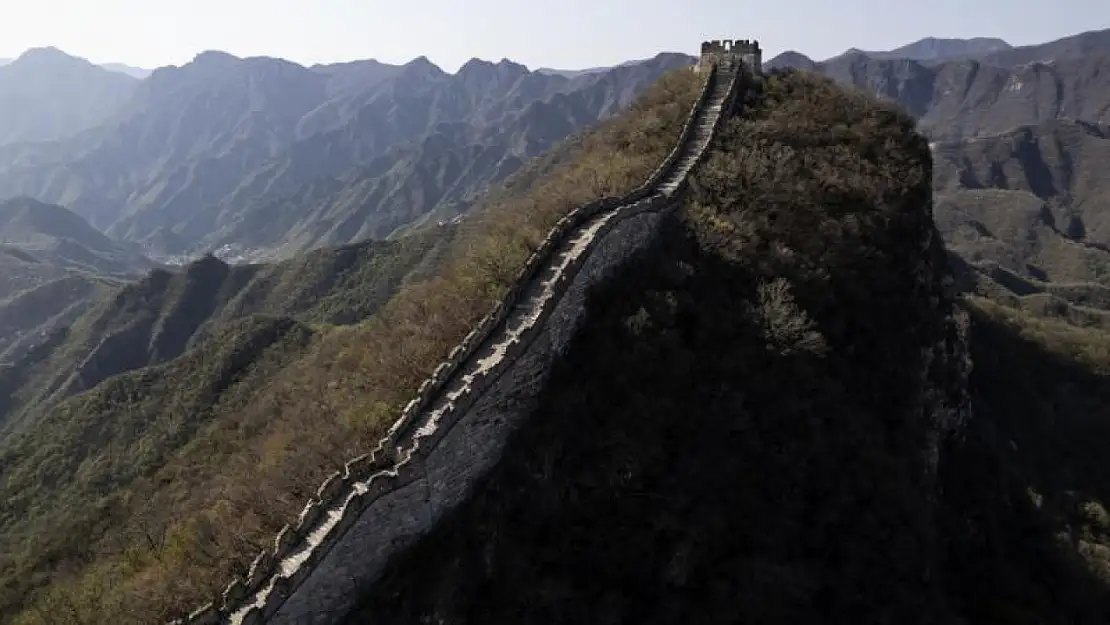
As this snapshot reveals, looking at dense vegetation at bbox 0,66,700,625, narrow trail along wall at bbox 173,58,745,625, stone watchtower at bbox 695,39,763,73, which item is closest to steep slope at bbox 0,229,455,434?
dense vegetation at bbox 0,66,700,625

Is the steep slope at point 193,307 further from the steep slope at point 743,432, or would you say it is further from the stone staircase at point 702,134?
the steep slope at point 743,432

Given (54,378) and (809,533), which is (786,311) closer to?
(809,533)

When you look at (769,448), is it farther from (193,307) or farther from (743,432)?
(193,307)

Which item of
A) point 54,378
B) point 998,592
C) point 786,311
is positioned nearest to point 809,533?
point 786,311

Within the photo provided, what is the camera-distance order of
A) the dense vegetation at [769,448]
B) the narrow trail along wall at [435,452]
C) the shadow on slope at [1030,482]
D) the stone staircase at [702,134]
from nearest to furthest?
the narrow trail along wall at [435,452]
the dense vegetation at [769,448]
the stone staircase at [702,134]
the shadow on slope at [1030,482]

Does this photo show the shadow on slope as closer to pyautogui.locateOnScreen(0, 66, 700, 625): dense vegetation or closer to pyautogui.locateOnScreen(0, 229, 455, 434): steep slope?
pyautogui.locateOnScreen(0, 66, 700, 625): dense vegetation

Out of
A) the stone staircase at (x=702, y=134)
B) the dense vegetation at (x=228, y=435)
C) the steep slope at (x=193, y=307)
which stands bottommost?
the steep slope at (x=193, y=307)

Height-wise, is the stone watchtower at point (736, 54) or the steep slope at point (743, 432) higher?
the stone watchtower at point (736, 54)

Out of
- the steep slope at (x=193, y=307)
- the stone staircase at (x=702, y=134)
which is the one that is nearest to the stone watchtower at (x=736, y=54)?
the stone staircase at (x=702, y=134)
